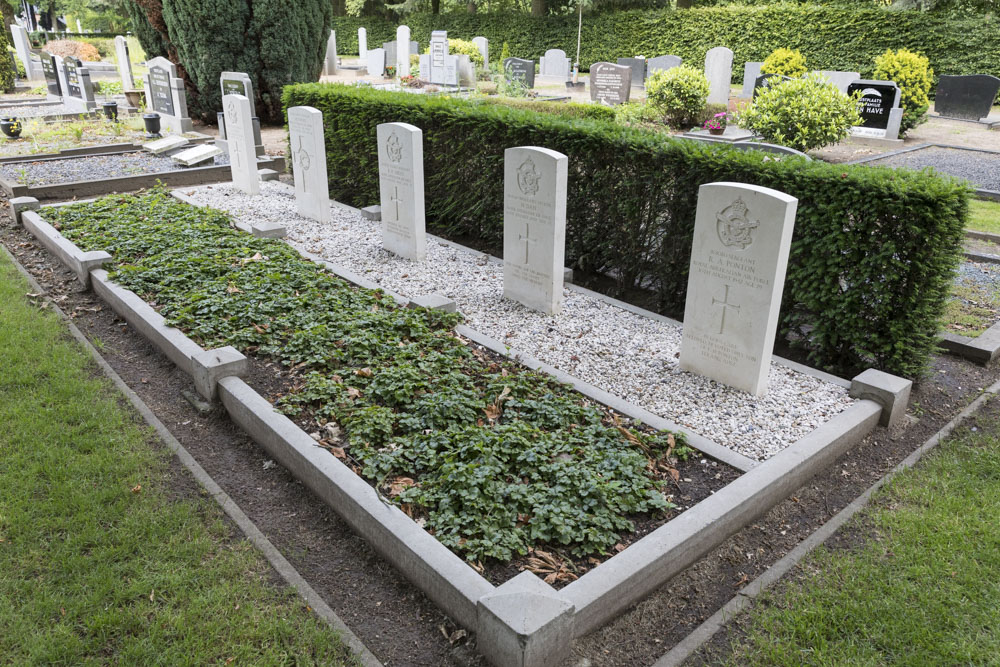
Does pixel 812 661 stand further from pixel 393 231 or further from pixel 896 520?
pixel 393 231

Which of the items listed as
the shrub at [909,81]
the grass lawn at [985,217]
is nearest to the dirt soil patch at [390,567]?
the grass lawn at [985,217]

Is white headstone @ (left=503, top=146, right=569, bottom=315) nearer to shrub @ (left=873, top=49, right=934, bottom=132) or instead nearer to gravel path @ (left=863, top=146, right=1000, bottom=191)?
gravel path @ (left=863, top=146, right=1000, bottom=191)

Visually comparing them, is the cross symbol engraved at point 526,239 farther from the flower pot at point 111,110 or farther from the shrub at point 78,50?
the shrub at point 78,50

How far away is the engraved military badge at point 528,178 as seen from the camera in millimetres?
6051

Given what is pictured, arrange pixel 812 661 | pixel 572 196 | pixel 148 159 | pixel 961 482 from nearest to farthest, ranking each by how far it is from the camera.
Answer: pixel 812 661 → pixel 961 482 → pixel 572 196 → pixel 148 159

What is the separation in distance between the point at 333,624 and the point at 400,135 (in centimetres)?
553

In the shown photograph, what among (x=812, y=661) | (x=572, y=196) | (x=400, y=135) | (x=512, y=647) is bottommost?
(x=812, y=661)

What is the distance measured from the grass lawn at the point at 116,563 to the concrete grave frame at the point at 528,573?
0.52 metres

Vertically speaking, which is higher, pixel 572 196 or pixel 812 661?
pixel 572 196

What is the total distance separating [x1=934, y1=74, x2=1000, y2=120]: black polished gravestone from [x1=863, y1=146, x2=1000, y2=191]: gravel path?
18.4 feet

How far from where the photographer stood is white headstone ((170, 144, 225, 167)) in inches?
487

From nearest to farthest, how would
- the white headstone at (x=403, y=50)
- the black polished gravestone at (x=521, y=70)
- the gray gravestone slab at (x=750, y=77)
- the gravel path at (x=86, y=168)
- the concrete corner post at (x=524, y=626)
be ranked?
the concrete corner post at (x=524, y=626) → the gravel path at (x=86, y=168) → the gray gravestone slab at (x=750, y=77) → the black polished gravestone at (x=521, y=70) → the white headstone at (x=403, y=50)

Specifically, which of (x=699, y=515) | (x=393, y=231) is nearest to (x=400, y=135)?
(x=393, y=231)

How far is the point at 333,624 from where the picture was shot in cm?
315
